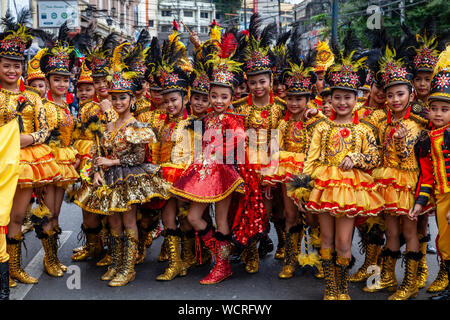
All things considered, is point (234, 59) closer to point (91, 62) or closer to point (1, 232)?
point (91, 62)

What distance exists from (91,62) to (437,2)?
14203mm

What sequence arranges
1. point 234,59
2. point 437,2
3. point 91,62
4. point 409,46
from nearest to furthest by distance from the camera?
point 409,46 → point 234,59 → point 91,62 → point 437,2

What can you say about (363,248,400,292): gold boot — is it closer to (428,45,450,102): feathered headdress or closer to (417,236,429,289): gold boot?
(417,236,429,289): gold boot

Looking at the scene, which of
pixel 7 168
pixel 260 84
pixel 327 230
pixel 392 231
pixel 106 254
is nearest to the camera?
pixel 7 168

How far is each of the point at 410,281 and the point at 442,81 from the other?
6.39 feet

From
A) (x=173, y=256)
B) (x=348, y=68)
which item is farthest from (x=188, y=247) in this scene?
(x=348, y=68)

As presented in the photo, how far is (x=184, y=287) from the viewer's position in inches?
191

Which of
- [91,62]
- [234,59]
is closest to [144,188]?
[234,59]

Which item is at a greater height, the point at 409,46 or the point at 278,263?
the point at 409,46

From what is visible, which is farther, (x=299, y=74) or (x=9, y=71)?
(x=299, y=74)

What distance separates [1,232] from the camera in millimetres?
3941

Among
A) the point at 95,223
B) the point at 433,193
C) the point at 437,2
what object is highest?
the point at 437,2

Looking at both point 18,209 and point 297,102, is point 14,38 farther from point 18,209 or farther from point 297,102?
point 297,102

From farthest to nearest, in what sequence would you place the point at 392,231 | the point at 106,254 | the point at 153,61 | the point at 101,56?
the point at 101,56
the point at 106,254
the point at 153,61
the point at 392,231
